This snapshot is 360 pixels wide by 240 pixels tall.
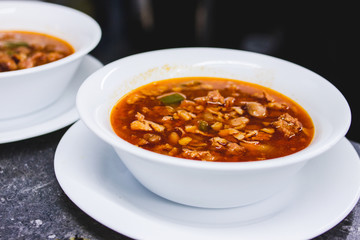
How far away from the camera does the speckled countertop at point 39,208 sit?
144cm

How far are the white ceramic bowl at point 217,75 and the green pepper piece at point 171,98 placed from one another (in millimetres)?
139

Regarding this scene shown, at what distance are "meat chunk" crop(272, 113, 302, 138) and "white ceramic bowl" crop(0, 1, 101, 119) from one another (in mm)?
919

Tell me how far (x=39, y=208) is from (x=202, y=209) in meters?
0.56

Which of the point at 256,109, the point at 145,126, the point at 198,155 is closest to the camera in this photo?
the point at 198,155

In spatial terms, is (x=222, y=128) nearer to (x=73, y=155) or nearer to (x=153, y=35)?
(x=73, y=155)

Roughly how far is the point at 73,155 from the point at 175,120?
1.32 feet

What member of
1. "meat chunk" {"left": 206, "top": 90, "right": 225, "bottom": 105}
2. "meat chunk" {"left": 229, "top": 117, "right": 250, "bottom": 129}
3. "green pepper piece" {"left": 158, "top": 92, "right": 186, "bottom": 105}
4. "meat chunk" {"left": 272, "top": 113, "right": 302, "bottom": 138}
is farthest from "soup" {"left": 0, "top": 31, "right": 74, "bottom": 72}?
"meat chunk" {"left": 272, "top": 113, "right": 302, "bottom": 138}

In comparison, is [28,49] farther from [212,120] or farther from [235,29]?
[235,29]

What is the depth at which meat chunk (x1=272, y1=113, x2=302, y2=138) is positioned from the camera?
164cm

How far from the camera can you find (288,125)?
1.67m

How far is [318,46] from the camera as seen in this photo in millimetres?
4336

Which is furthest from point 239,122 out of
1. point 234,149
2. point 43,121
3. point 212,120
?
point 43,121

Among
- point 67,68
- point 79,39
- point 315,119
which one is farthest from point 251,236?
point 79,39

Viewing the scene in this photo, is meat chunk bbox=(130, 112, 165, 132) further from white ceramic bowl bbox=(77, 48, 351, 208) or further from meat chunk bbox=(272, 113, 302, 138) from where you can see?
meat chunk bbox=(272, 113, 302, 138)
